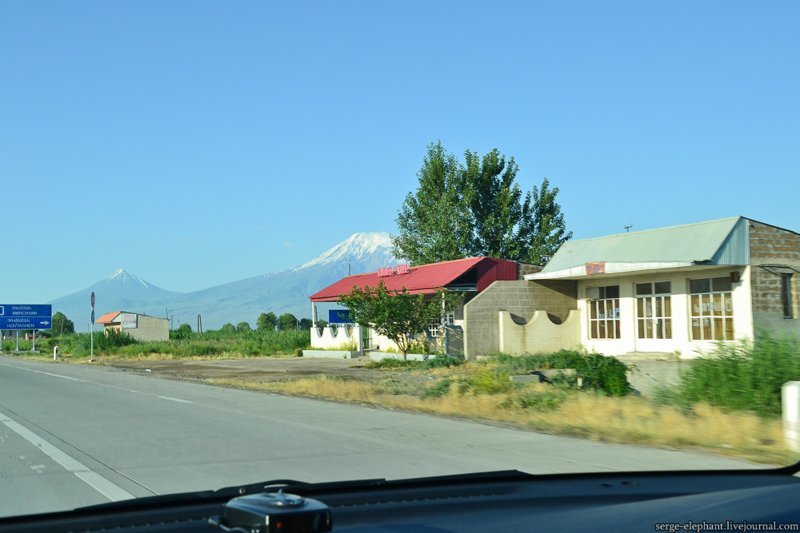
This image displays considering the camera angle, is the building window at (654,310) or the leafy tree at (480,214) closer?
the building window at (654,310)

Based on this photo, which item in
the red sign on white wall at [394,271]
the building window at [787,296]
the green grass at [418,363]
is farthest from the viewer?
the red sign on white wall at [394,271]

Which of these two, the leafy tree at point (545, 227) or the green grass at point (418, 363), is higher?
the leafy tree at point (545, 227)

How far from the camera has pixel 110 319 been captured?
105m

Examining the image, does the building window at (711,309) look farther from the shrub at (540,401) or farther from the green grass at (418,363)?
the shrub at (540,401)

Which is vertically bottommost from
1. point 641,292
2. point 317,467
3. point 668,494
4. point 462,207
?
point 317,467

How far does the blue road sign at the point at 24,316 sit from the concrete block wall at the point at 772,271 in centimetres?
7315


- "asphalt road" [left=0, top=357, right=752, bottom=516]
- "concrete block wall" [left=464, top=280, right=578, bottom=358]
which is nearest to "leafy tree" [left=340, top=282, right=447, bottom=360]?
"concrete block wall" [left=464, top=280, right=578, bottom=358]

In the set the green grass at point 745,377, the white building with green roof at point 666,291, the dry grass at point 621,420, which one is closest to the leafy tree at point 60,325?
the white building with green roof at point 666,291

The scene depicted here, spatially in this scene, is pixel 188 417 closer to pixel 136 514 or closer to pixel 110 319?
pixel 136 514

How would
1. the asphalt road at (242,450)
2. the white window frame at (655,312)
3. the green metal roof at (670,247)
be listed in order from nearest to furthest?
the asphalt road at (242,450) < the green metal roof at (670,247) < the white window frame at (655,312)

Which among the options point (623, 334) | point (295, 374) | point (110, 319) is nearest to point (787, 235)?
point (623, 334)

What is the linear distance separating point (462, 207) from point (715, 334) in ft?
103

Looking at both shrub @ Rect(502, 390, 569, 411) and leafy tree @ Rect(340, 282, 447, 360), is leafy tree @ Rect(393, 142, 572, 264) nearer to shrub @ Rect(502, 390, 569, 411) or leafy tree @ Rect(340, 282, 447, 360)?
leafy tree @ Rect(340, 282, 447, 360)

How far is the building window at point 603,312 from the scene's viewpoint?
34.1m
